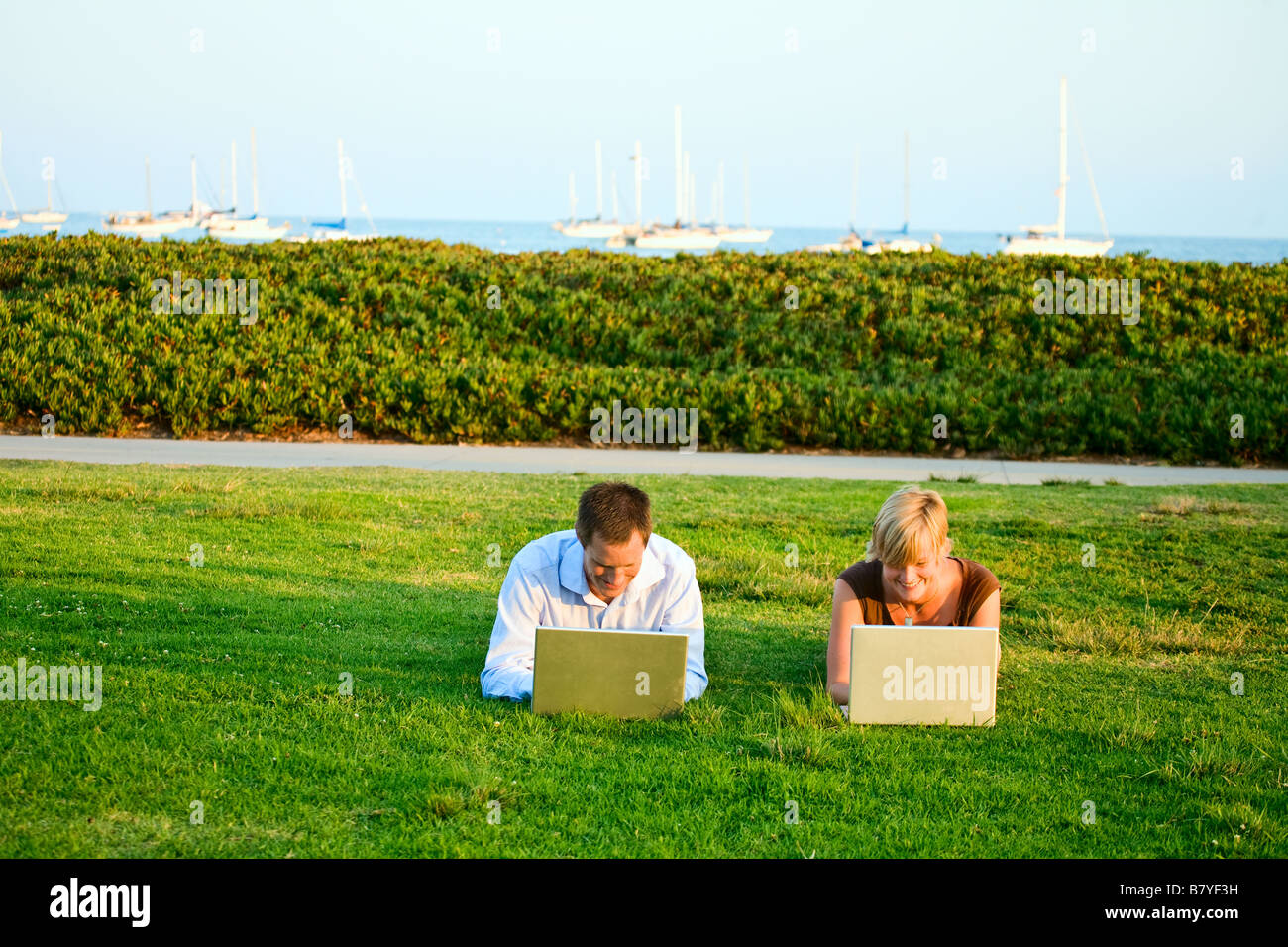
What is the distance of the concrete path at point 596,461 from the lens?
12578mm

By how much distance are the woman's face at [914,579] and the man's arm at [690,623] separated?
85cm

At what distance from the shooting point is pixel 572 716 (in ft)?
16.9

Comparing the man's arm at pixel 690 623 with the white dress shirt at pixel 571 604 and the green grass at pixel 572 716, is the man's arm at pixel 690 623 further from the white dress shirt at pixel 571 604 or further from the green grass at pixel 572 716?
the green grass at pixel 572 716

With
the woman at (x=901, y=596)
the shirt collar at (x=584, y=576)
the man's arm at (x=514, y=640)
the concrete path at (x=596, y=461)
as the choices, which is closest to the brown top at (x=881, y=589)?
the woman at (x=901, y=596)

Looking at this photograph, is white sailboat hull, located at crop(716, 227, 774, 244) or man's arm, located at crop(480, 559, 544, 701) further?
white sailboat hull, located at crop(716, 227, 774, 244)

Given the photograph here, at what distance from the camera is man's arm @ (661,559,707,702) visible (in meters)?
5.47

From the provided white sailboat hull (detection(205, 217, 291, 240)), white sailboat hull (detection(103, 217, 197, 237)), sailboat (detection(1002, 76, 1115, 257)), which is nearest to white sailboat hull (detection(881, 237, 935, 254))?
sailboat (detection(1002, 76, 1115, 257))

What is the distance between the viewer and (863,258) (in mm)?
19906

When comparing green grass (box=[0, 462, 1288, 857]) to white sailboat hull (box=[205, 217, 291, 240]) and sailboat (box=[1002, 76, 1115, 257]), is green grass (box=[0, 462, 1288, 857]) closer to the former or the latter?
sailboat (box=[1002, 76, 1115, 257])

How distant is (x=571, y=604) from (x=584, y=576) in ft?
0.56

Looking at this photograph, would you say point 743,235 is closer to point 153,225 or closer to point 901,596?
point 153,225

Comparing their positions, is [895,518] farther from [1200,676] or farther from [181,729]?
[181,729]

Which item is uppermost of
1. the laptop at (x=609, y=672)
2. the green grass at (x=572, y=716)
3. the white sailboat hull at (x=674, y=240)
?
the white sailboat hull at (x=674, y=240)

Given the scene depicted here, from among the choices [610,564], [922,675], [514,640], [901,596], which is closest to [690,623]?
[610,564]
